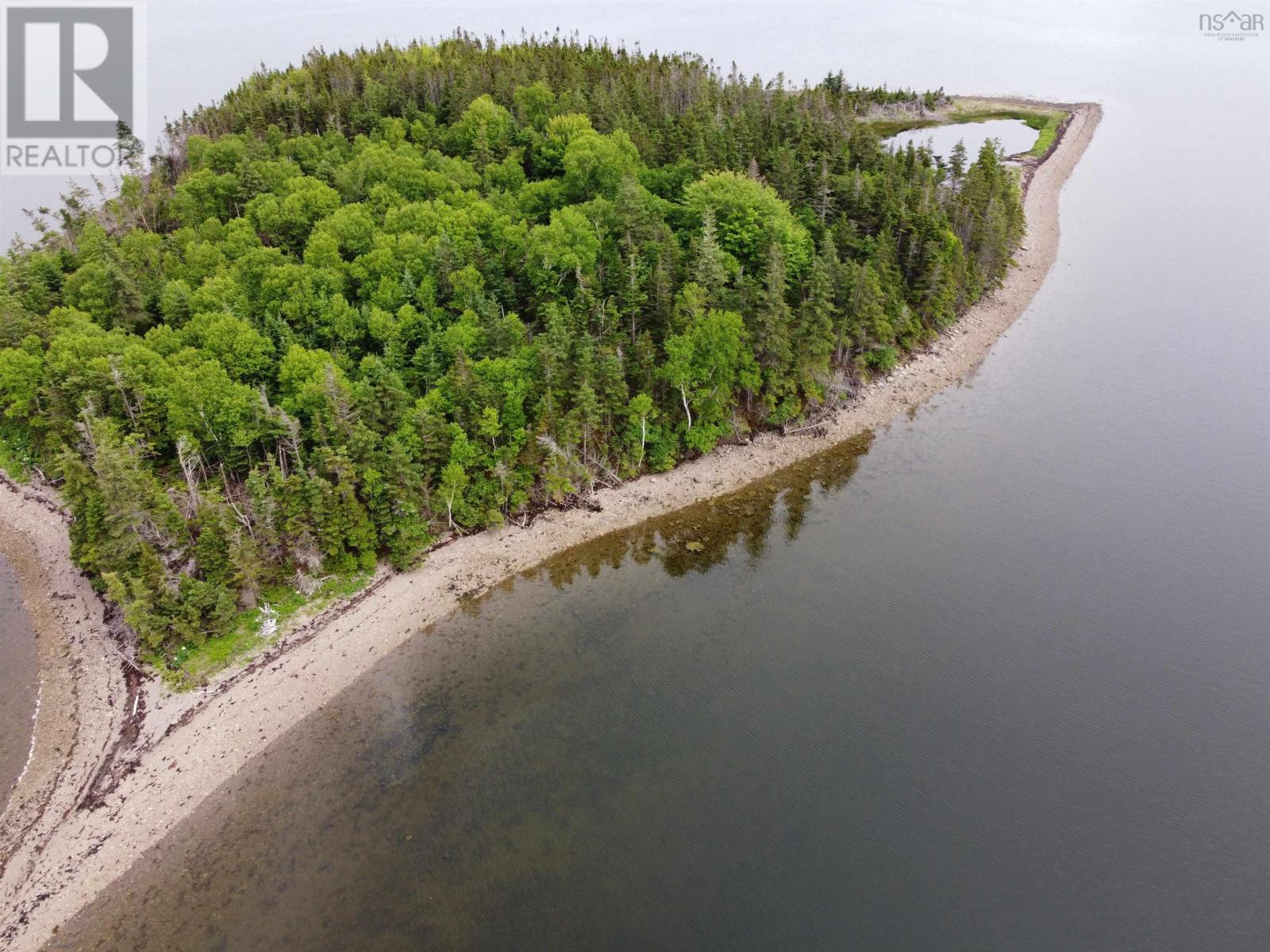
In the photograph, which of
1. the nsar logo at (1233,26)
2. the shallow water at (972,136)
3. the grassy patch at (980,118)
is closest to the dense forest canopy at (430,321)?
the shallow water at (972,136)

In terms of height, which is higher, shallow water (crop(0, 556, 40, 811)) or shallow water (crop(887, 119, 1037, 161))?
shallow water (crop(887, 119, 1037, 161))

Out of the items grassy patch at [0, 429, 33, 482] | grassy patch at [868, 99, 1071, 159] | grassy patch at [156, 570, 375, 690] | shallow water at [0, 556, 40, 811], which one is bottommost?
shallow water at [0, 556, 40, 811]

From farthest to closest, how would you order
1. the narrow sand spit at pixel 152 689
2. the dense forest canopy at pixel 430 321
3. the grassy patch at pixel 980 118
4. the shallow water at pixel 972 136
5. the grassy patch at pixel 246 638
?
the grassy patch at pixel 980 118 < the shallow water at pixel 972 136 < the dense forest canopy at pixel 430 321 < the grassy patch at pixel 246 638 < the narrow sand spit at pixel 152 689

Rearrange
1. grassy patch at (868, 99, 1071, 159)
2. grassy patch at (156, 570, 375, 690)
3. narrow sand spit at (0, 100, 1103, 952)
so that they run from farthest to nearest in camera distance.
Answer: grassy patch at (868, 99, 1071, 159) < grassy patch at (156, 570, 375, 690) < narrow sand spit at (0, 100, 1103, 952)

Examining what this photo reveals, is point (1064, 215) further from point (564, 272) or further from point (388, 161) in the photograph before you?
point (388, 161)

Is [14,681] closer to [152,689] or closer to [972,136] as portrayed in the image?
[152,689]

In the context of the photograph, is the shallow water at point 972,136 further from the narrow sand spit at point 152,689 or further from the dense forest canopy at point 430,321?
the narrow sand spit at point 152,689

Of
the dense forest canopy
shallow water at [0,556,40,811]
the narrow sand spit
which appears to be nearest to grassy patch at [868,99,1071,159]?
the dense forest canopy

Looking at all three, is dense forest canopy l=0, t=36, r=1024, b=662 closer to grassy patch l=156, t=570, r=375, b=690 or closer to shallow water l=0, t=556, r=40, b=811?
grassy patch l=156, t=570, r=375, b=690
